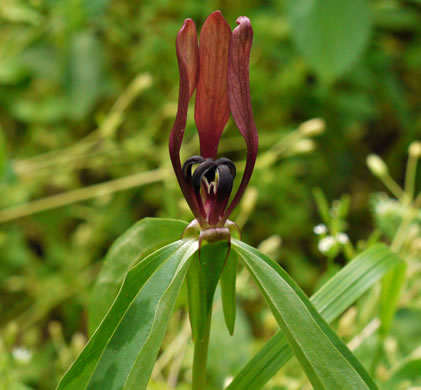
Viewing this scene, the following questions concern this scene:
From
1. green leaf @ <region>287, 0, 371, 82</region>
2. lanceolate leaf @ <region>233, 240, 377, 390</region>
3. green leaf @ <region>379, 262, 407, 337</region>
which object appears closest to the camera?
lanceolate leaf @ <region>233, 240, 377, 390</region>

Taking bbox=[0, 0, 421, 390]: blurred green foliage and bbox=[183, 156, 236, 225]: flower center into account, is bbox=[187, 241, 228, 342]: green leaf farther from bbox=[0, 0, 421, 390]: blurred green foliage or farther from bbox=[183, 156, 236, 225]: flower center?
bbox=[0, 0, 421, 390]: blurred green foliage

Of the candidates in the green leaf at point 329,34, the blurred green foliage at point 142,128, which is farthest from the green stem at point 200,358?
the green leaf at point 329,34

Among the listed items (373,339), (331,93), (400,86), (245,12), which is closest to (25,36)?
(245,12)

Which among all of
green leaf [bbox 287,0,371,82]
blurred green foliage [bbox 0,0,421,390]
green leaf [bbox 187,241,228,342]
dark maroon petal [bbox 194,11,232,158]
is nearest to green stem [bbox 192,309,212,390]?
green leaf [bbox 187,241,228,342]

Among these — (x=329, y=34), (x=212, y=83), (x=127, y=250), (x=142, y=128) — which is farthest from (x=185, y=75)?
(x=142, y=128)

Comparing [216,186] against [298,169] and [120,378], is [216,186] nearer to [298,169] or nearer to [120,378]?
[120,378]

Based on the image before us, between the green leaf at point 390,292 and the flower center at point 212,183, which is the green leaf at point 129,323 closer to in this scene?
the flower center at point 212,183
